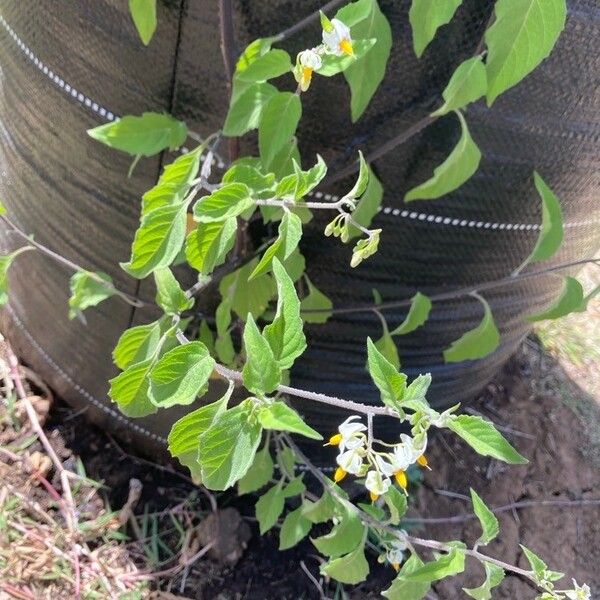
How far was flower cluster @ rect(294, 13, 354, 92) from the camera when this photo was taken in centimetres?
72

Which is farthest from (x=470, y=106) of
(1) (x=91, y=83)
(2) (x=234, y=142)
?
(1) (x=91, y=83)

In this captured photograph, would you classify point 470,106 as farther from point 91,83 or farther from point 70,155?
point 70,155

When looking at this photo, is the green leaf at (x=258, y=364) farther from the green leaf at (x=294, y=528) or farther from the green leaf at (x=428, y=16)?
the green leaf at (x=294, y=528)

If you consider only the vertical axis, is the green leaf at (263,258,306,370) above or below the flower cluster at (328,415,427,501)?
above

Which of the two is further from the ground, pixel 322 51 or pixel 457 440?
pixel 322 51

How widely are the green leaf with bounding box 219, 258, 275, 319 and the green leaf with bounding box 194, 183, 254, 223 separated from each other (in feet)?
1.06

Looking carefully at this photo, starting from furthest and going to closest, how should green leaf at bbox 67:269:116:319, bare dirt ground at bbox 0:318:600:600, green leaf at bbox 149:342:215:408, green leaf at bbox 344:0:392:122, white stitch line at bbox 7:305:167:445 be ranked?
white stitch line at bbox 7:305:167:445 < bare dirt ground at bbox 0:318:600:600 < green leaf at bbox 67:269:116:319 < green leaf at bbox 344:0:392:122 < green leaf at bbox 149:342:215:408

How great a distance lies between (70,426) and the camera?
1.70m

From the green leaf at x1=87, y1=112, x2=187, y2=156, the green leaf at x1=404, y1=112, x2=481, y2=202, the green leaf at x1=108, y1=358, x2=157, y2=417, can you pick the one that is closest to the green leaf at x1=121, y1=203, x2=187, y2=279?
the green leaf at x1=108, y1=358, x2=157, y2=417

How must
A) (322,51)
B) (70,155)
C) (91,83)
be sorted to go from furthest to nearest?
(70,155) < (91,83) < (322,51)

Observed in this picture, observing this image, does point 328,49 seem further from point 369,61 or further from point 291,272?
point 291,272

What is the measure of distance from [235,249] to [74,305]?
0.96 feet

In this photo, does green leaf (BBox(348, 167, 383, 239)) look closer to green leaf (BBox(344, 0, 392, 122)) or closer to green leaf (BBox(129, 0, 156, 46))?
green leaf (BBox(344, 0, 392, 122))

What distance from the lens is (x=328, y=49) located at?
76 cm
